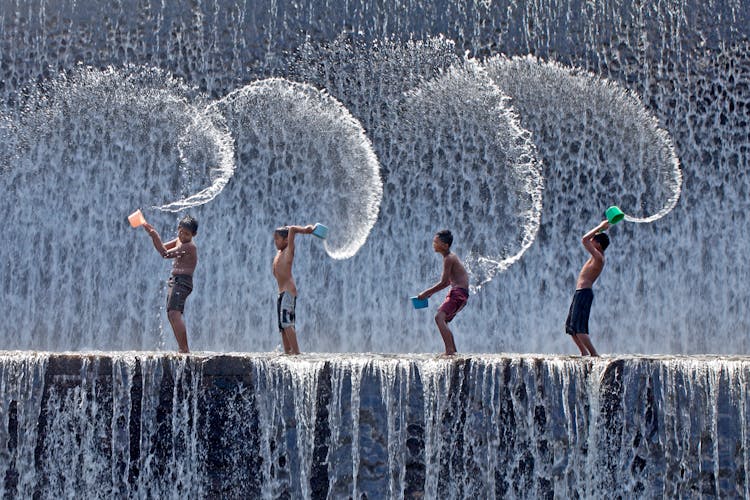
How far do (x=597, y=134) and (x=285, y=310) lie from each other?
4.97 meters

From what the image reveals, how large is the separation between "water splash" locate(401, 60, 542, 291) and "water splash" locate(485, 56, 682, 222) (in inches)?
8.5

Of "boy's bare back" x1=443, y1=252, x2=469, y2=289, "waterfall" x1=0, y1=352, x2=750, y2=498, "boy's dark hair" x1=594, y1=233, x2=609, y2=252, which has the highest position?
"boy's dark hair" x1=594, y1=233, x2=609, y2=252

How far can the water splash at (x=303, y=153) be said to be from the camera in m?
12.4

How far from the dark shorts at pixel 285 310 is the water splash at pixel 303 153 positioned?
3438mm

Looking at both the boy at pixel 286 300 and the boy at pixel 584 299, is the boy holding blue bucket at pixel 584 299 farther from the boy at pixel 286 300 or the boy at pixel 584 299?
the boy at pixel 286 300

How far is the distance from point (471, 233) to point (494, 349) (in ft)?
4.00

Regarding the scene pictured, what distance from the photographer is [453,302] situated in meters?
8.67

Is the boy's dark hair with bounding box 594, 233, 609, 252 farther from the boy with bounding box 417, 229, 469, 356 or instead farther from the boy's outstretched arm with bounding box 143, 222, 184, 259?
the boy's outstretched arm with bounding box 143, 222, 184, 259

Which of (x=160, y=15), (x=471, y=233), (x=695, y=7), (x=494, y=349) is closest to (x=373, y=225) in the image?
(x=471, y=233)

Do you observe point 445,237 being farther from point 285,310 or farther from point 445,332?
point 285,310

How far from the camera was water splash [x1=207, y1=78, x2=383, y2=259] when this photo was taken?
487 inches

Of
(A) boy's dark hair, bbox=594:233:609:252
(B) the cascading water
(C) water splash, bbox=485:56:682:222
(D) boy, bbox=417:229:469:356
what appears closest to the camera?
(D) boy, bbox=417:229:469:356

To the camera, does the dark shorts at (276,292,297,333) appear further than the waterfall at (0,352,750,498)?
Yes

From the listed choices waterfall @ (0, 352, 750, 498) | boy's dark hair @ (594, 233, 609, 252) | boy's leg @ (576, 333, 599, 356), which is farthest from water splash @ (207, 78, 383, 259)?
waterfall @ (0, 352, 750, 498)
